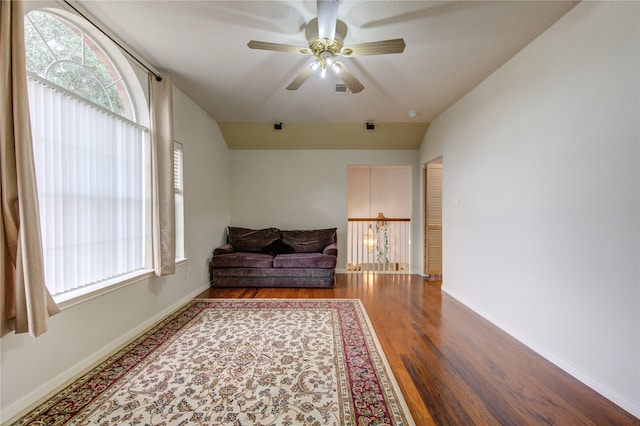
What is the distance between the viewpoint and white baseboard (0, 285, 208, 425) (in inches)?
60.0

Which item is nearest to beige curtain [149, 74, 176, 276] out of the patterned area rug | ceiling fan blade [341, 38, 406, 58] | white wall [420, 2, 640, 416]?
the patterned area rug

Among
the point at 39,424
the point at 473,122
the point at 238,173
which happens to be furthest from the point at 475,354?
the point at 238,173

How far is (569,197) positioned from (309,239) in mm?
3626

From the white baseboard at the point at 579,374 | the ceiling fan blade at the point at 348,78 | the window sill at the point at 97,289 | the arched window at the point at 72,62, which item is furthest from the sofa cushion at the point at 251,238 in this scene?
the white baseboard at the point at 579,374

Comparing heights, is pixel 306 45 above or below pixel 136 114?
above

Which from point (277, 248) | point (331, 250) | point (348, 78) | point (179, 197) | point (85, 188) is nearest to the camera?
point (85, 188)

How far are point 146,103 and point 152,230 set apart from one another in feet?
4.48

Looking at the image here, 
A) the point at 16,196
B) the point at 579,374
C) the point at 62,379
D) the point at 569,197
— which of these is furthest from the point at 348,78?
the point at 62,379

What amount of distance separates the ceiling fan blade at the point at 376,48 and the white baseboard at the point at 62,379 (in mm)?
3218

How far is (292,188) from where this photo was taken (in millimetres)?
5297

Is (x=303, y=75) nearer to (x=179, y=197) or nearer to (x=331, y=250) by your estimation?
(x=179, y=197)

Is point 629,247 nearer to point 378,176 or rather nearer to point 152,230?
point 152,230

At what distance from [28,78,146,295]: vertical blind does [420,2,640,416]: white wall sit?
3908 millimetres

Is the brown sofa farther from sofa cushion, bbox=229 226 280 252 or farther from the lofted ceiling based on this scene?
the lofted ceiling
